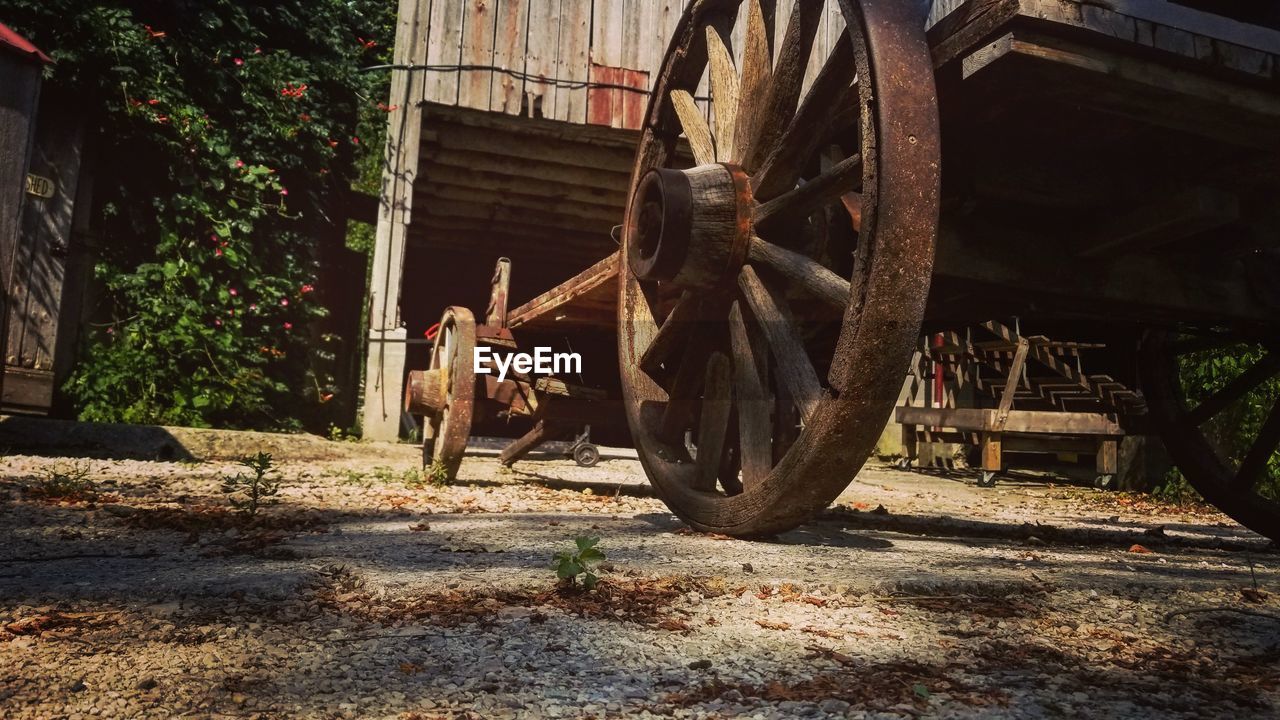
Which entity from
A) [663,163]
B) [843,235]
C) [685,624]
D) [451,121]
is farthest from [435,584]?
[451,121]

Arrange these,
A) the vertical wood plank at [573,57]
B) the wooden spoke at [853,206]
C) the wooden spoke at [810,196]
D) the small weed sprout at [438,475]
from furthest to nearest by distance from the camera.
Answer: the vertical wood plank at [573,57] → the small weed sprout at [438,475] → the wooden spoke at [853,206] → the wooden spoke at [810,196]

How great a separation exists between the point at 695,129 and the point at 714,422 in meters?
1.07

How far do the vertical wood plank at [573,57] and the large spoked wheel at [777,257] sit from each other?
442 centimetres

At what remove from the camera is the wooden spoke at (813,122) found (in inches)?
88.5

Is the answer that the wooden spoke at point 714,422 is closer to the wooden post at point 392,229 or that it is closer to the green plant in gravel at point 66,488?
the green plant in gravel at point 66,488

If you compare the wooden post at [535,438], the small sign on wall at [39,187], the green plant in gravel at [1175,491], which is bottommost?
the green plant in gravel at [1175,491]

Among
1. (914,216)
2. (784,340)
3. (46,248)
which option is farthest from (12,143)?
(914,216)

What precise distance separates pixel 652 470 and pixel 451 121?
18.5 feet

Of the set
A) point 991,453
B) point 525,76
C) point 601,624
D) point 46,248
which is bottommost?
point 601,624

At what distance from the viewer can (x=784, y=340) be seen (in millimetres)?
2396

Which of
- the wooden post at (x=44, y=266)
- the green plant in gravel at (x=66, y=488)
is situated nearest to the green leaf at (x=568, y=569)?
the green plant in gravel at (x=66, y=488)

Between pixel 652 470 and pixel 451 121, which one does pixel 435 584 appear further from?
→ pixel 451 121

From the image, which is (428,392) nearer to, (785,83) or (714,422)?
(714,422)

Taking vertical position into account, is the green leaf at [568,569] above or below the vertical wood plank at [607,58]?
below
